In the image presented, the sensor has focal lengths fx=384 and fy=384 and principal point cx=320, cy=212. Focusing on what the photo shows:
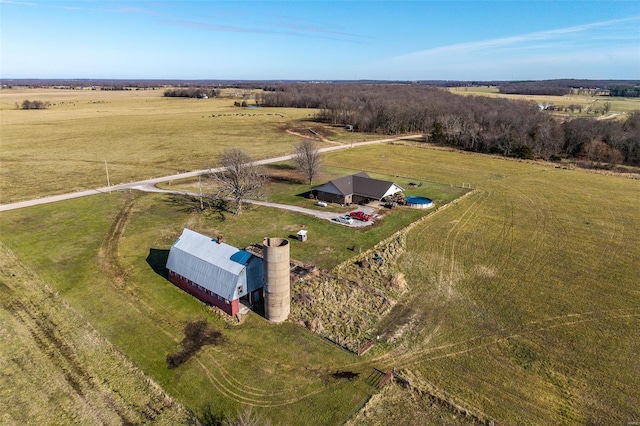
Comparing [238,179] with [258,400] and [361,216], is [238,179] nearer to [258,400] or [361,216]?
[361,216]

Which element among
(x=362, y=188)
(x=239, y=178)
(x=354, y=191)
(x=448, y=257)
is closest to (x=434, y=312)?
(x=448, y=257)

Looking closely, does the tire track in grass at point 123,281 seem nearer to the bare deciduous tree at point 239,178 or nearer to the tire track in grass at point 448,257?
the tire track in grass at point 448,257

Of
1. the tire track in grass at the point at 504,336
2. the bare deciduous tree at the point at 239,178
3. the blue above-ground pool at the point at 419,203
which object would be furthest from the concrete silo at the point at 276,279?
the blue above-ground pool at the point at 419,203

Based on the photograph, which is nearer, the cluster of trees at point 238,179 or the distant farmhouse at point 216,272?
the distant farmhouse at point 216,272

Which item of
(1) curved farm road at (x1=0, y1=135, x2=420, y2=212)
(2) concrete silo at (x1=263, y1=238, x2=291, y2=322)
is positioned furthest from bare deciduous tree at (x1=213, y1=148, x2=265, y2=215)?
(2) concrete silo at (x1=263, y1=238, x2=291, y2=322)

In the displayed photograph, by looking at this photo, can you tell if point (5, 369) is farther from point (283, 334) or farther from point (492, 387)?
point (492, 387)

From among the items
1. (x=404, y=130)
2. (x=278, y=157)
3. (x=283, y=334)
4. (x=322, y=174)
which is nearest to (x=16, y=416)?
(x=283, y=334)
